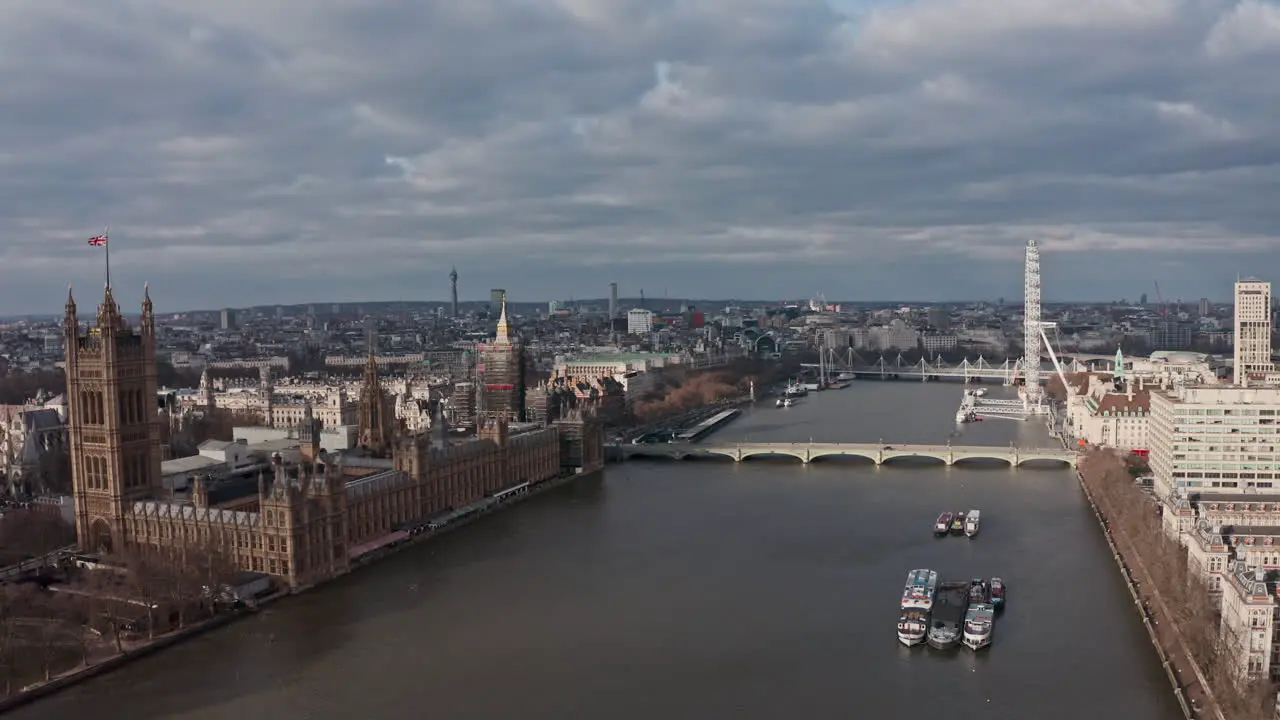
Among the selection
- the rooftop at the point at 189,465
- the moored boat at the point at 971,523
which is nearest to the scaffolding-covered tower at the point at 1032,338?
the moored boat at the point at 971,523

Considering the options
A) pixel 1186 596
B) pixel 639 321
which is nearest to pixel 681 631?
pixel 1186 596

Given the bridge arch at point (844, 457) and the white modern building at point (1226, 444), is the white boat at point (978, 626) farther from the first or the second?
the bridge arch at point (844, 457)

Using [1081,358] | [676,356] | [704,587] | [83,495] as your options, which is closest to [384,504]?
[83,495]

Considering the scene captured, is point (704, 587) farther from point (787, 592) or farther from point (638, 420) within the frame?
point (638, 420)

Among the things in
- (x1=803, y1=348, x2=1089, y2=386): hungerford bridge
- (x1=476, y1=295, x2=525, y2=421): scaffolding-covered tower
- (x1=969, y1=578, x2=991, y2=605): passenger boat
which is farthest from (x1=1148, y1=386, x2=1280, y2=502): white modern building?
(x1=803, y1=348, x2=1089, y2=386): hungerford bridge

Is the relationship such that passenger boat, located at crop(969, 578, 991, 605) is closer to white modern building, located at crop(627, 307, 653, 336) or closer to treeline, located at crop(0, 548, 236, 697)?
treeline, located at crop(0, 548, 236, 697)

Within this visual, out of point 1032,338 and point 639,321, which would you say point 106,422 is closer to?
point 1032,338
